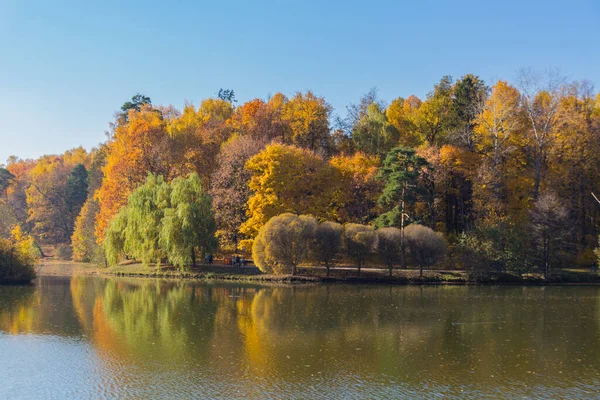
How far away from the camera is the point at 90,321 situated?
28266mm

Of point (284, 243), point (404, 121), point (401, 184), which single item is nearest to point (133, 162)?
point (284, 243)

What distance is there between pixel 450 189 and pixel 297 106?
20543 millimetres

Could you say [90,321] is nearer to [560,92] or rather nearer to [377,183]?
[377,183]

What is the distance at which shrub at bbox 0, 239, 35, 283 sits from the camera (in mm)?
43094

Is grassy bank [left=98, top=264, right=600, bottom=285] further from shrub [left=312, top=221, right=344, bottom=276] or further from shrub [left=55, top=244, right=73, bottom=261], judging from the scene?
shrub [left=55, top=244, right=73, bottom=261]

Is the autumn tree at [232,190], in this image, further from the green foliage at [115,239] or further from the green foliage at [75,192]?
the green foliage at [75,192]

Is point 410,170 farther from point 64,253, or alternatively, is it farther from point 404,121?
point 64,253

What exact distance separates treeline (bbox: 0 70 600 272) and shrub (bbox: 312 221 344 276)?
5.11 metres

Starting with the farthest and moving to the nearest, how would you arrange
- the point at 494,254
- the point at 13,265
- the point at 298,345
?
the point at 494,254 → the point at 13,265 → the point at 298,345

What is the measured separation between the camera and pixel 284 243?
4684 cm

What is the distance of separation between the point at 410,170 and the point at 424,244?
Result: 323 inches

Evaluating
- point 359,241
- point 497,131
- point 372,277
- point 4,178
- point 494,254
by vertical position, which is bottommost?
point 372,277

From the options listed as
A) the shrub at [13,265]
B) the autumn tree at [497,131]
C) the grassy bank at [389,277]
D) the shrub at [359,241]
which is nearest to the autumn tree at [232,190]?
the grassy bank at [389,277]

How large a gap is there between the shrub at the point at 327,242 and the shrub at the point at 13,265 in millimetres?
23432
